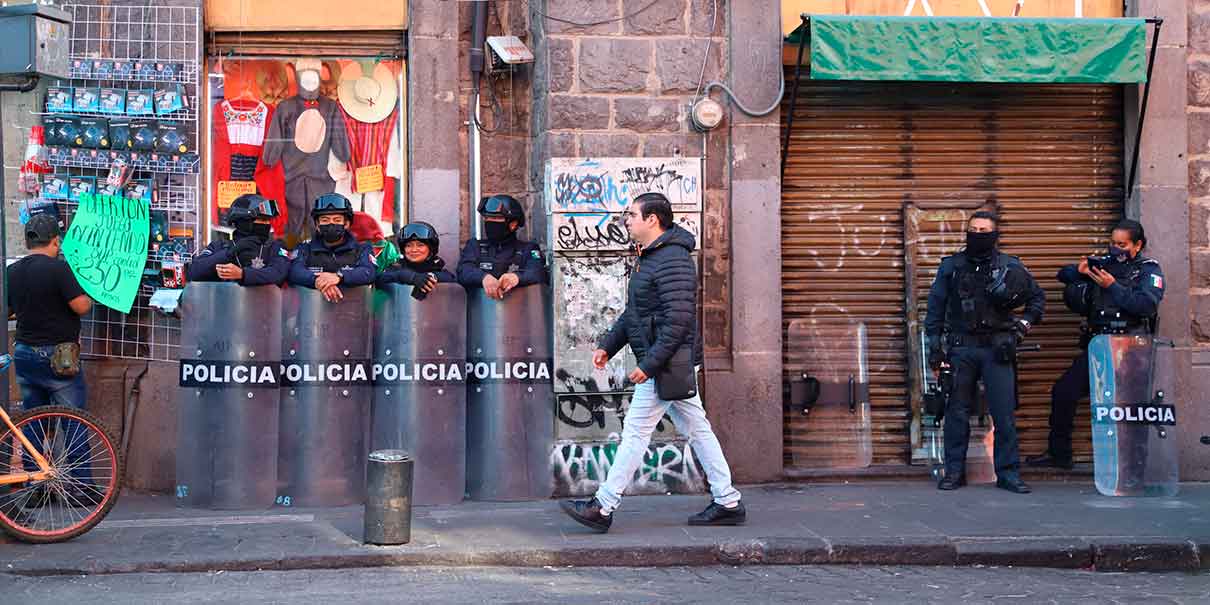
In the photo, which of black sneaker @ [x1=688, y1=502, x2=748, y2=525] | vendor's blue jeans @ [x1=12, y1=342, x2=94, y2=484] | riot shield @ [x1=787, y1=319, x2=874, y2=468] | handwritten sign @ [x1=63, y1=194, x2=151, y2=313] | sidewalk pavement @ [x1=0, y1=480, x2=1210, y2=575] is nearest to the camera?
sidewalk pavement @ [x1=0, y1=480, x2=1210, y2=575]

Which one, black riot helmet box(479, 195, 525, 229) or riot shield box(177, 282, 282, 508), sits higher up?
black riot helmet box(479, 195, 525, 229)

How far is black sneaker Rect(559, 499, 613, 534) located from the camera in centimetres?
836

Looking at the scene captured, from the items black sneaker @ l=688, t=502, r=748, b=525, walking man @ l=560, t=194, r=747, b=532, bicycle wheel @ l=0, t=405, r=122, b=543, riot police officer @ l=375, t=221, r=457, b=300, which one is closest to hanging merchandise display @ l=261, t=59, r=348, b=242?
riot police officer @ l=375, t=221, r=457, b=300

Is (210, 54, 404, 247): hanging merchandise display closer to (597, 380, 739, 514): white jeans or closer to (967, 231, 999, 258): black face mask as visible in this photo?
(597, 380, 739, 514): white jeans

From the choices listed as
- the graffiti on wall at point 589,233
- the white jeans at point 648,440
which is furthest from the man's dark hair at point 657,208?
the graffiti on wall at point 589,233

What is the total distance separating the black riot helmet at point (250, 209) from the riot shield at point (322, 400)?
1.97ft

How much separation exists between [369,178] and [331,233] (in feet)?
4.04

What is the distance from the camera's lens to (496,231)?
10016 millimetres

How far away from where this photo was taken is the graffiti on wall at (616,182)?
1004 cm

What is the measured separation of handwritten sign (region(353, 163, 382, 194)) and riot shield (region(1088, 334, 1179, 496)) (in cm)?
549

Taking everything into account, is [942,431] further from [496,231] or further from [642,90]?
[496,231]

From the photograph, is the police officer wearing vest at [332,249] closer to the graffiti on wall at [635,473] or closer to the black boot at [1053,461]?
the graffiti on wall at [635,473]

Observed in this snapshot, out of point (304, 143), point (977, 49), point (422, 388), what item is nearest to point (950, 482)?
point (977, 49)

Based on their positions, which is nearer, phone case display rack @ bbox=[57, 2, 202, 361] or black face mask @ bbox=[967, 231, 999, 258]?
black face mask @ bbox=[967, 231, 999, 258]
